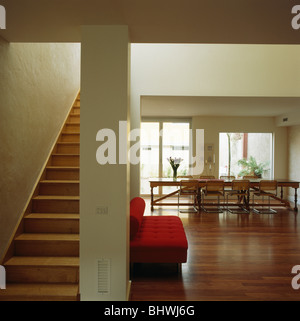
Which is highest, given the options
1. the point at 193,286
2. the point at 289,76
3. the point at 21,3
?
the point at 289,76

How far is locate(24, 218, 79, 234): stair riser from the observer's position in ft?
12.1

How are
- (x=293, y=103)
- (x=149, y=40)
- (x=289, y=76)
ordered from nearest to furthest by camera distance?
(x=149, y=40) < (x=289, y=76) < (x=293, y=103)

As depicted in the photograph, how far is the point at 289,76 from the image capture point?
253 inches

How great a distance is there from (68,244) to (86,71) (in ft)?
6.88

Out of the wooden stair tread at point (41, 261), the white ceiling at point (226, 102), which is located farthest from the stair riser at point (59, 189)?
the white ceiling at point (226, 102)

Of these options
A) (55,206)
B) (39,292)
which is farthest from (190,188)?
(39,292)

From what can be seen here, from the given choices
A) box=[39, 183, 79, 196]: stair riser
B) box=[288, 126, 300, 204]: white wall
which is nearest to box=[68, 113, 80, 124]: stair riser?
box=[39, 183, 79, 196]: stair riser

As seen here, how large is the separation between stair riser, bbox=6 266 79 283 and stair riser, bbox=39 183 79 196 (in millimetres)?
1233

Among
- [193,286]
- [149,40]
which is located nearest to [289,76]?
[149,40]

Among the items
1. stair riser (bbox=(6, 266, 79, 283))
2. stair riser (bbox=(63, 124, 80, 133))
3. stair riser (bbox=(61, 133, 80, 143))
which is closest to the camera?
stair riser (bbox=(6, 266, 79, 283))

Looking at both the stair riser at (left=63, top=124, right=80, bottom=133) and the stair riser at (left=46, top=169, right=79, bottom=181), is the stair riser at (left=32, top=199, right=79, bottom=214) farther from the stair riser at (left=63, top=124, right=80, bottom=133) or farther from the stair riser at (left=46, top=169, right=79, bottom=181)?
the stair riser at (left=63, top=124, right=80, bottom=133)

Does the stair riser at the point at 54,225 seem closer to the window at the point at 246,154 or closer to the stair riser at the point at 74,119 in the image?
the stair riser at the point at 74,119
